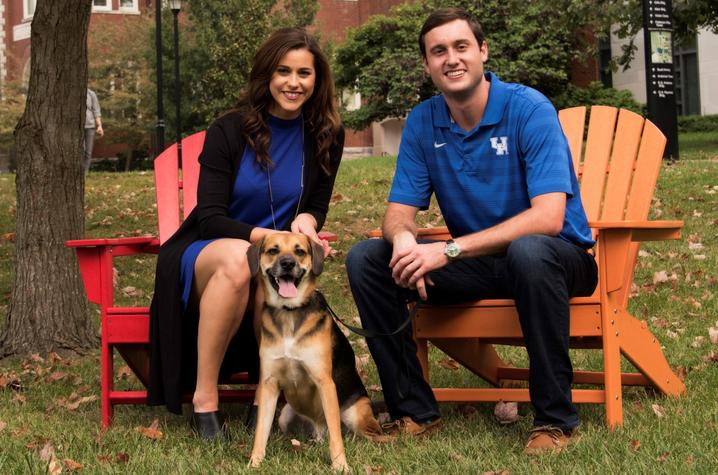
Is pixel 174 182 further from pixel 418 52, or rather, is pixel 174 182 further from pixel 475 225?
pixel 418 52

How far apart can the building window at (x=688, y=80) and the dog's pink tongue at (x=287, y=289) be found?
2471cm

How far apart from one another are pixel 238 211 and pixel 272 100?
50cm

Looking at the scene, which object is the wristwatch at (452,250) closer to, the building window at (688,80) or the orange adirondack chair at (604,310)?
the orange adirondack chair at (604,310)

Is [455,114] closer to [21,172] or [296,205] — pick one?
[296,205]

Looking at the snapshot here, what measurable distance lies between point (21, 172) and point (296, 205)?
2237 millimetres

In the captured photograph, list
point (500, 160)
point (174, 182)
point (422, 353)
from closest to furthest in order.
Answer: point (500, 160)
point (422, 353)
point (174, 182)

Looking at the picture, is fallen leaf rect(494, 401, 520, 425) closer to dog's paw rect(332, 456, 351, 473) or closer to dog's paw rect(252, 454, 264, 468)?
dog's paw rect(332, 456, 351, 473)

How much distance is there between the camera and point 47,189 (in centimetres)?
543

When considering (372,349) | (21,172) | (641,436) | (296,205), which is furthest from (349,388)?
(21,172)

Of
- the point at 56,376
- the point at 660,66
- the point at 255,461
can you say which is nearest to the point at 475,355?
the point at 255,461

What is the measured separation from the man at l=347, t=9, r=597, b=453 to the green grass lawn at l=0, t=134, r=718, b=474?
22 centimetres

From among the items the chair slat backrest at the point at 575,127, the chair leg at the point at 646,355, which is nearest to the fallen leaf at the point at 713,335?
the chair leg at the point at 646,355

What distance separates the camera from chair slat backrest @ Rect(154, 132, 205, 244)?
4457mm

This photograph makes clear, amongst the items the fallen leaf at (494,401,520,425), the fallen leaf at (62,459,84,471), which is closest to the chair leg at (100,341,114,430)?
the fallen leaf at (62,459,84,471)
